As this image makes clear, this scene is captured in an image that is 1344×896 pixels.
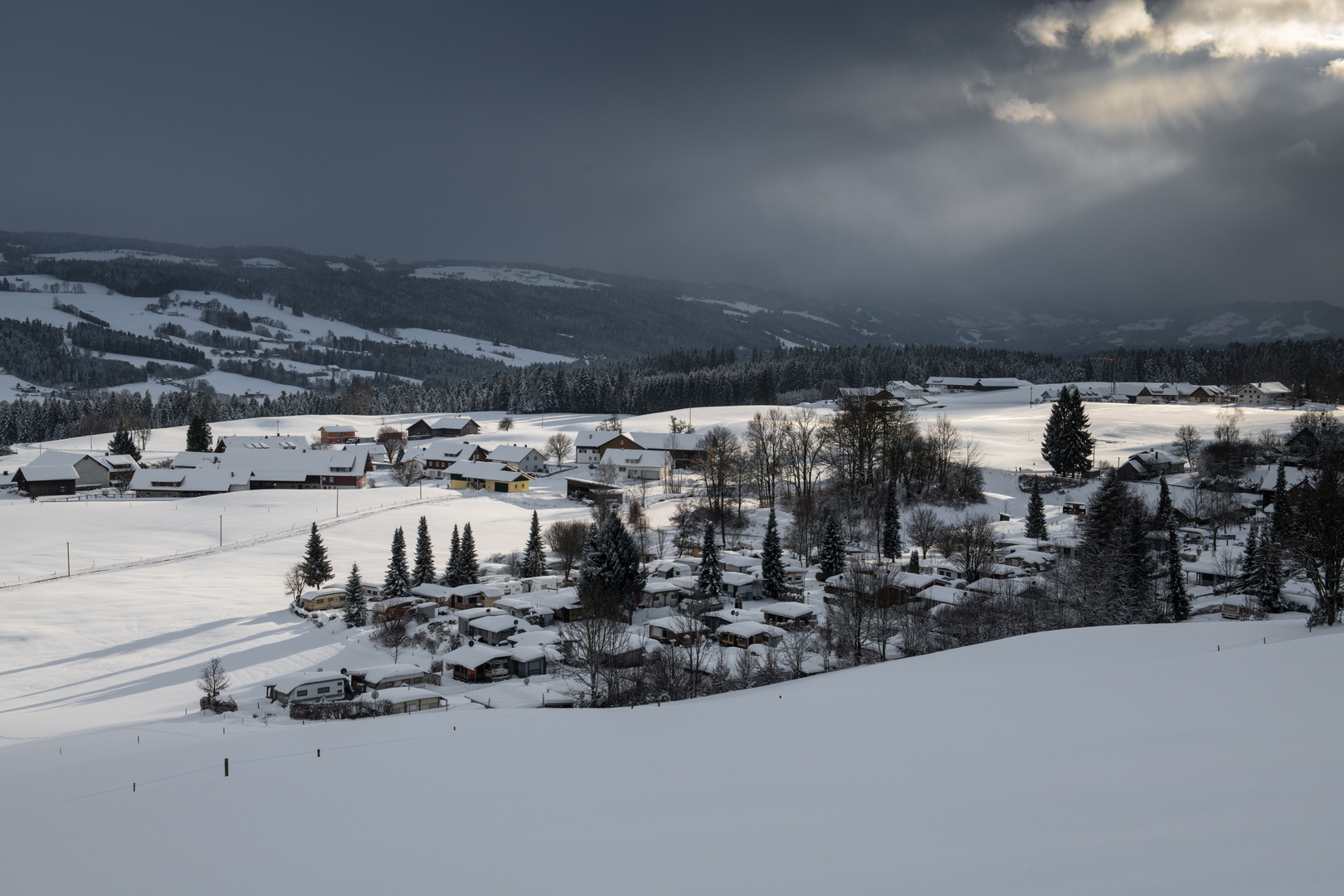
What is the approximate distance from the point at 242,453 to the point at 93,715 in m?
56.6

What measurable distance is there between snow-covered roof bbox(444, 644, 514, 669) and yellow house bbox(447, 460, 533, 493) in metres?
37.6

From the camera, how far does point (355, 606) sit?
109 ft

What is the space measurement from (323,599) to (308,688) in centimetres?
1255

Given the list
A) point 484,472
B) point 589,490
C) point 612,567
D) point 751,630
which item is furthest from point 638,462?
point 751,630

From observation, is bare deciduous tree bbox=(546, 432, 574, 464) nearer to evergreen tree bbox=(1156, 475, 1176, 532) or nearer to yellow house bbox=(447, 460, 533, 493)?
yellow house bbox=(447, 460, 533, 493)

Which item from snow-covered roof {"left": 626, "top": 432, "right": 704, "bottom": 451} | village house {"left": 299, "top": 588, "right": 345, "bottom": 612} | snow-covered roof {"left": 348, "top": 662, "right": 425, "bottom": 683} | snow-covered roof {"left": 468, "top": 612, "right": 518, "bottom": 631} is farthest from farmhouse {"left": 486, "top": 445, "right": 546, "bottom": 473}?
snow-covered roof {"left": 348, "top": 662, "right": 425, "bottom": 683}

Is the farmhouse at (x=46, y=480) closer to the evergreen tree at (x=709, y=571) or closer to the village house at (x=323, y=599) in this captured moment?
the village house at (x=323, y=599)

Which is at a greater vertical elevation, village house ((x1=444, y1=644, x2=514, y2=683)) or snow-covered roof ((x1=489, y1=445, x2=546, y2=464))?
snow-covered roof ((x1=489, y1=445, x2=546, y2=464))

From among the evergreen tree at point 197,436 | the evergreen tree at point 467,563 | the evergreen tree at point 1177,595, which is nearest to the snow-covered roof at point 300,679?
the evergreen tree at point 467,563

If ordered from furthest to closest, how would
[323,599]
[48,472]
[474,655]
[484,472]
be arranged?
[484,472] → [48,472] → [323,599] → [474,655]

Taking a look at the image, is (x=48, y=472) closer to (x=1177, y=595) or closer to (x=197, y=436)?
(x=197, y=436)

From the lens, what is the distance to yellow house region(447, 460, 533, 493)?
65062mm

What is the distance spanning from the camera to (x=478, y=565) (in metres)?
40.2

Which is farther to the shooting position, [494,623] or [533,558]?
[533,558]
